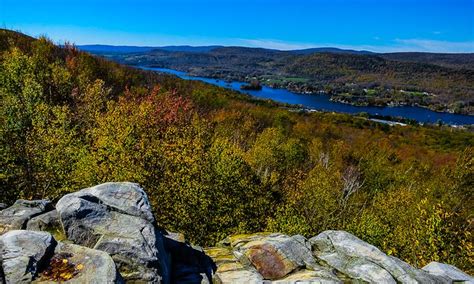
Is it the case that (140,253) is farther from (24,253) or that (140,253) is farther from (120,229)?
(24,253)

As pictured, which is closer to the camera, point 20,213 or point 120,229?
point 120,229

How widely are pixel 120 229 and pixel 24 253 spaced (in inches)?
175

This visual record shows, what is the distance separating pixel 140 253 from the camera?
1667cm

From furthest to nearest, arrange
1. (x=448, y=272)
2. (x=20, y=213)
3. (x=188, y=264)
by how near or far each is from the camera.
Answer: (x=448, y=272) < (x=188, y=264) < (x=20, y=213)

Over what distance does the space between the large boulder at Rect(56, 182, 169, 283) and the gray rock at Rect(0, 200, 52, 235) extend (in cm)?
257

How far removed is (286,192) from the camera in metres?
53.8

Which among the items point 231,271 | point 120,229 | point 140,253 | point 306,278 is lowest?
point 231,271

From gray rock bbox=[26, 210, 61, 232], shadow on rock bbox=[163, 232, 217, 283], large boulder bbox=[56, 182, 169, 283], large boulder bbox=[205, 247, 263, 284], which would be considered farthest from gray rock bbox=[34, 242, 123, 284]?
large boulder bbox=[205, 247, 263, 284]

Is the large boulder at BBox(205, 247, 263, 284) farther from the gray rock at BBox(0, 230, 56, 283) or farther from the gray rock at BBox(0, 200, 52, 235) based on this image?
the gray rock at BBox(0, 200, 52, 235)

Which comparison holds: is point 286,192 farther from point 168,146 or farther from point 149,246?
point 149,246

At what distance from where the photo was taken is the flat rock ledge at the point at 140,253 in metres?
14.4

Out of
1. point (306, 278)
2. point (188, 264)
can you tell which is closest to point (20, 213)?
point (188, 264)

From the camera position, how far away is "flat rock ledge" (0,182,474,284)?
1438 cm

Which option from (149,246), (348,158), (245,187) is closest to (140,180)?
(245,187)
